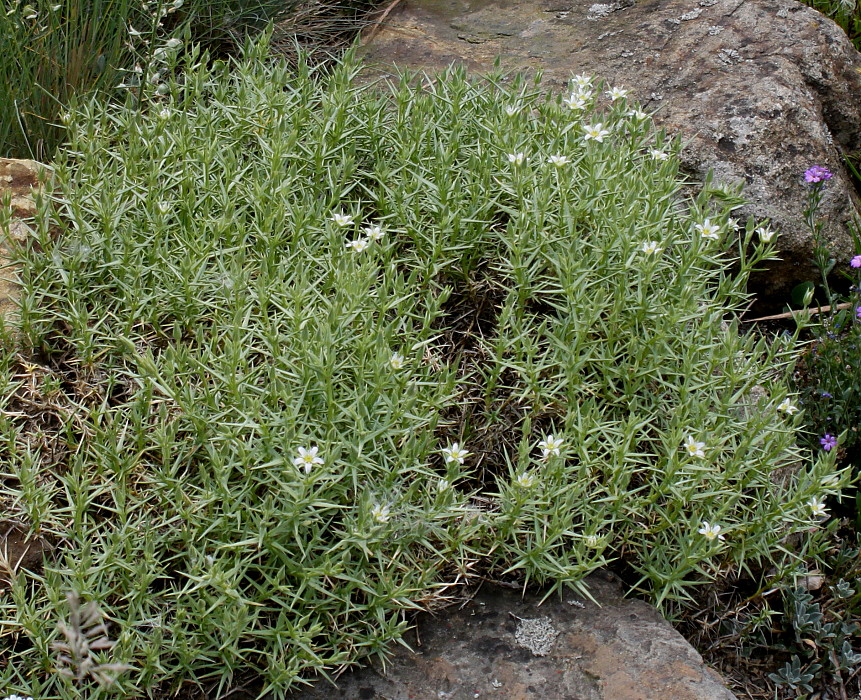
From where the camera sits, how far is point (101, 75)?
12.2 feet

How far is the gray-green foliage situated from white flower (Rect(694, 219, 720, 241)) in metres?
0.02

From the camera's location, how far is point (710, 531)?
2.37 m

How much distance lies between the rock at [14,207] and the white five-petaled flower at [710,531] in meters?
2.06

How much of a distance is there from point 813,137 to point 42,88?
325 centimetres

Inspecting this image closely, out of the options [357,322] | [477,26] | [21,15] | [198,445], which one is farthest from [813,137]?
[21,15]

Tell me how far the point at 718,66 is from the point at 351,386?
9.10 ft

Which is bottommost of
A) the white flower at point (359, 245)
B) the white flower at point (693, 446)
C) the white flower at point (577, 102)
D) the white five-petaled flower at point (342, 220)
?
the white flower at point (693, 446)

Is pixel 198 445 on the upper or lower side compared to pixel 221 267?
lower

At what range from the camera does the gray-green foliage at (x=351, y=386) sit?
2217 mm

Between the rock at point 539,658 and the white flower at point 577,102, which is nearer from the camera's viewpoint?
the rock at point 539,658

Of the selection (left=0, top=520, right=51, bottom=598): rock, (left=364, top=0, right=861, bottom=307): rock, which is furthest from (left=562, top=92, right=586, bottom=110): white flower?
(left=0, top=520, right=51, bottom=598): rock

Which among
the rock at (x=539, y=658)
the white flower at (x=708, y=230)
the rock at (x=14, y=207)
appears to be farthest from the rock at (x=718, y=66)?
the rock at (x=539, y=658)

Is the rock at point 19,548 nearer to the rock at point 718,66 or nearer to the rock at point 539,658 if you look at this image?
the rock at point 539,658

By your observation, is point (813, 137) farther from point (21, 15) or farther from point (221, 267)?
point (21, 15)
